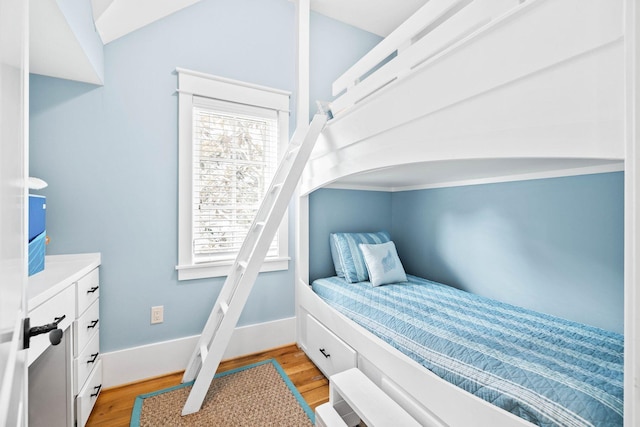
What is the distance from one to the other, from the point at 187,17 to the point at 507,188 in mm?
2638

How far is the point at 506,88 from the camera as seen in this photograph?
87 centimetres

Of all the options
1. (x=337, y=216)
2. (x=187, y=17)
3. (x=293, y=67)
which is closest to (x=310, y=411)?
(x=337, y=216)

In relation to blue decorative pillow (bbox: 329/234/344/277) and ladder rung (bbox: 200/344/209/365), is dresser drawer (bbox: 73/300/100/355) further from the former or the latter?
blue decorative pillow (bbox: 329/234/344/277)

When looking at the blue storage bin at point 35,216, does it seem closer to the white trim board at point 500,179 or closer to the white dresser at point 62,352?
the white dresser at point 62,352

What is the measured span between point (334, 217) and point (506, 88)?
72.4 inches

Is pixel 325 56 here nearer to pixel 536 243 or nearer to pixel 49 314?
pixel 536 243

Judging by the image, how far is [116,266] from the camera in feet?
6.07

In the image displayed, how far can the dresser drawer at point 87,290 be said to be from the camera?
4.71 feet

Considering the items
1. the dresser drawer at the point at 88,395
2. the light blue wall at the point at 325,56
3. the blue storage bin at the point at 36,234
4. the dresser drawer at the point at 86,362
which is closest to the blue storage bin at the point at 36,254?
the blue storage bin at the point at 36,234

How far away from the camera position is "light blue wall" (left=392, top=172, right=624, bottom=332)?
1494mm

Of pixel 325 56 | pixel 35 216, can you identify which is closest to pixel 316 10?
pixel 325 56

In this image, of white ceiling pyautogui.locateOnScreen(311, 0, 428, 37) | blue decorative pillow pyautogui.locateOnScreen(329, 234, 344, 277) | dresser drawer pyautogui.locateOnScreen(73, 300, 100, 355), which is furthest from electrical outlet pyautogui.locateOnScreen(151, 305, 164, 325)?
white ceiling pyautogui.locateOnScreen(311, 0, 428, 37)

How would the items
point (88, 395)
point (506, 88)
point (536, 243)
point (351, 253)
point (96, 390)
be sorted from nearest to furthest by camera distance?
point (506, 88)
point (88, 395)
point (96, 390)
point (536, 243)
point (351, 253)

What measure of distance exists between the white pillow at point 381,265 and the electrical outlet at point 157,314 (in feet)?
5.13
